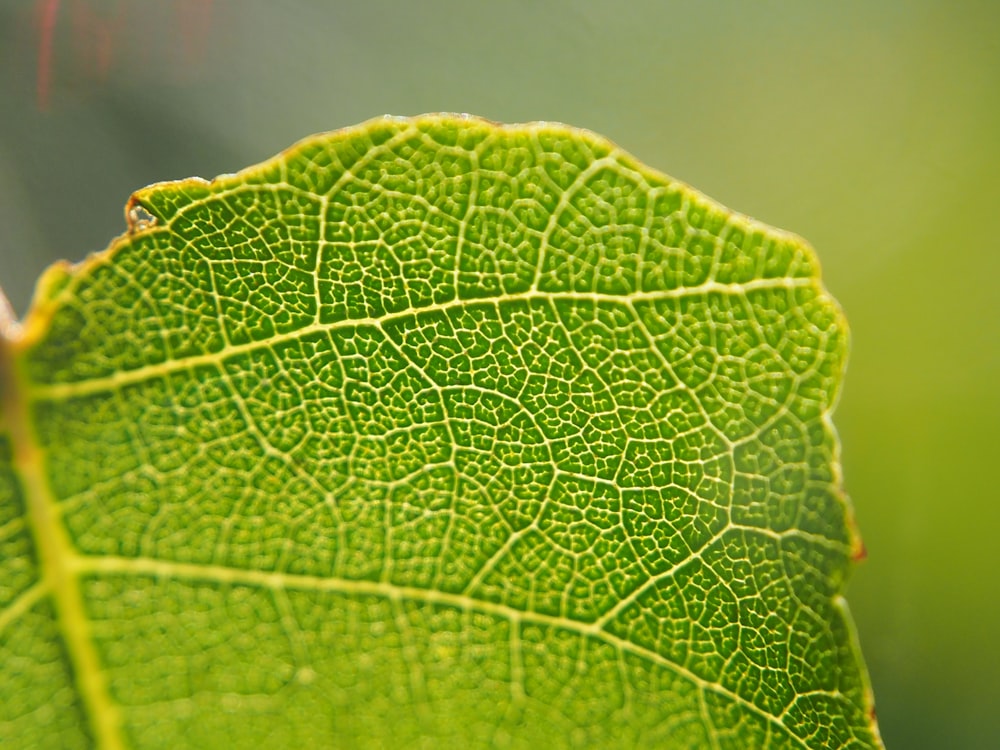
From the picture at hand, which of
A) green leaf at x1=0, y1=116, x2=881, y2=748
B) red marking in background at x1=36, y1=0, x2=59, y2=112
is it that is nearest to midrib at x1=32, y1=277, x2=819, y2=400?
green leaf at x1=0, y1=116, x2=881, y2=748

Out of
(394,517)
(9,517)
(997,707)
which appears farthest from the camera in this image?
(997,707)

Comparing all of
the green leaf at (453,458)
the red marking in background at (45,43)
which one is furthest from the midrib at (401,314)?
the red marking in background at (45,43)

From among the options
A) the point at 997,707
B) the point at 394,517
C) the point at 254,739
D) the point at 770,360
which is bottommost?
the point at 997,707

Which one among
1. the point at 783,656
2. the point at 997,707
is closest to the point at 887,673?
the point at 997,707

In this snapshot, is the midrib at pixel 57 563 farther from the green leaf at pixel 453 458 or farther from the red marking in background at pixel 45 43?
the red marking in background at pixel 45 43

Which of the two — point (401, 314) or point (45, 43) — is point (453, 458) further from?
point (45, 43)

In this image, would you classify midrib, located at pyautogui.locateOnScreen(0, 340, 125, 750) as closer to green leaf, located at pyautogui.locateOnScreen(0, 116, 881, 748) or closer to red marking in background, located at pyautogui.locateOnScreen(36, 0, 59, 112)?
green leaf, located at pyautogui.locateOnScreen(0, 116, 881, 748)

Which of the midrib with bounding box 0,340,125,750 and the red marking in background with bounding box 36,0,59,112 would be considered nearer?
the midrib with bounding box 0,340,125,750

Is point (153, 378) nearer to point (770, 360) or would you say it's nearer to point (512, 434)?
point (512, 434)
